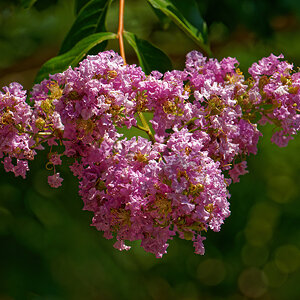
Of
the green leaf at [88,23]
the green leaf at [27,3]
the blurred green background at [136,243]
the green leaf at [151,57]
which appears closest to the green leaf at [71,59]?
the green leaf at [151,57]

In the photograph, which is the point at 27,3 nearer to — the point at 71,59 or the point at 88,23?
the point at 88,23

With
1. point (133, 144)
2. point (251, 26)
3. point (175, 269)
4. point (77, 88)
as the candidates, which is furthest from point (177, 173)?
point (175, 269)

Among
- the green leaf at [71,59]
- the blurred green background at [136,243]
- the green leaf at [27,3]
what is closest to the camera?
the green leaf at [71,59]

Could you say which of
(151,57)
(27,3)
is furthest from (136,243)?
(151,57)

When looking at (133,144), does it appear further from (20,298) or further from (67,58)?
(20,298)

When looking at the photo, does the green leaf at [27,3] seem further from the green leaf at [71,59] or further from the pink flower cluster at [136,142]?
the pink flower cluster at [136,142]
